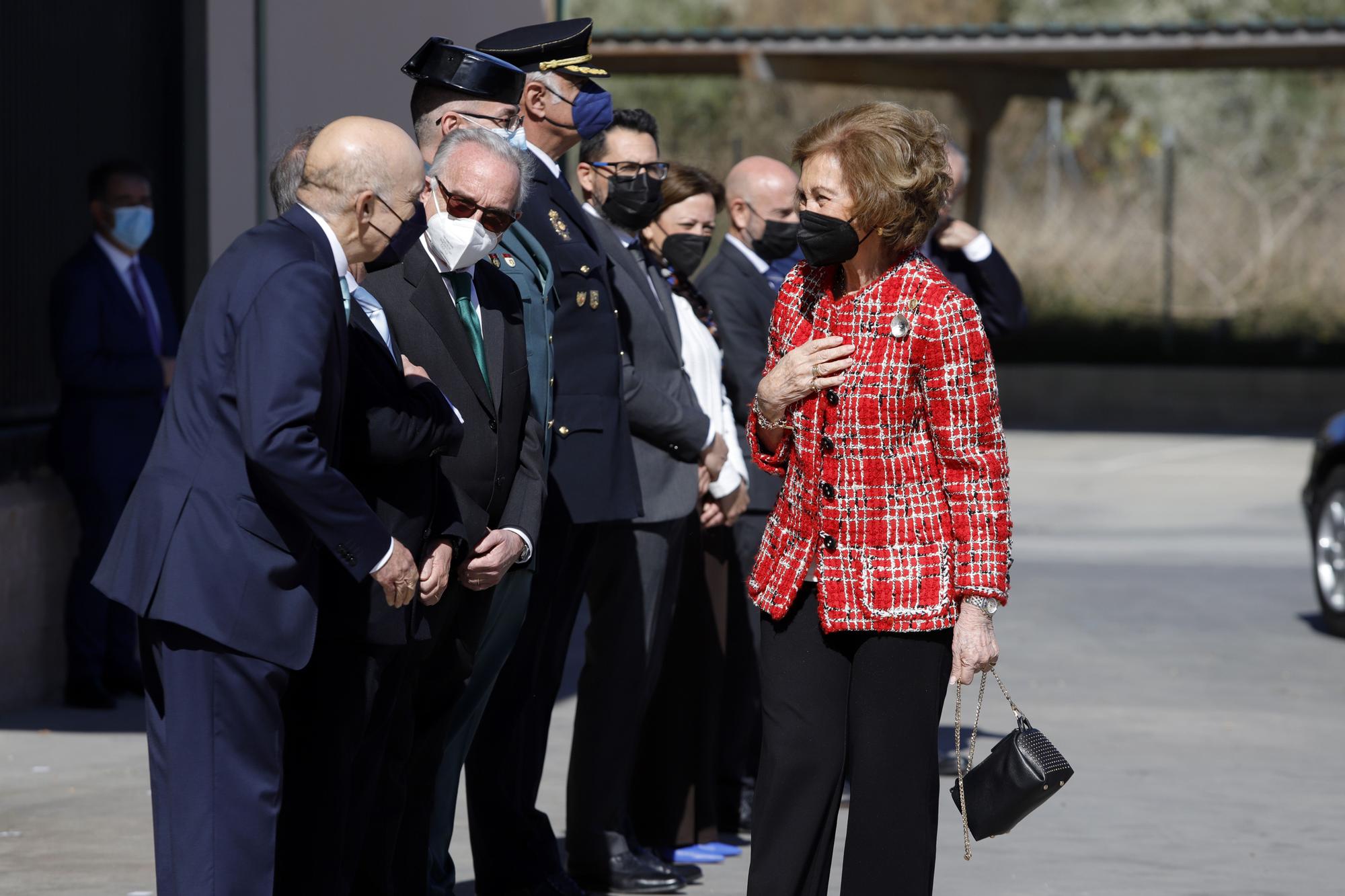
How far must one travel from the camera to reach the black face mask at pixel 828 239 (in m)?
4.14

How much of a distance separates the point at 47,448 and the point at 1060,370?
602 inches

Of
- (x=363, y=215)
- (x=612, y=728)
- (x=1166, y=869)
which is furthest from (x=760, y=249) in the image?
(x=363, y=215)

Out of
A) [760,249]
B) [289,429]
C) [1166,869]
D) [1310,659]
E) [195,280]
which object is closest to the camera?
[289,429]

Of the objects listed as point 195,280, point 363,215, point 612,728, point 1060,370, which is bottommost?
point 1060,370

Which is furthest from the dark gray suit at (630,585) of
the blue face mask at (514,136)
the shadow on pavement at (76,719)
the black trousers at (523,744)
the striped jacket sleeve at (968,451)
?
the shadow on pavement at (76,719)

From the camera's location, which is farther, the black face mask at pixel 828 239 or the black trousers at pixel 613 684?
the black trousers at pixel 613 684

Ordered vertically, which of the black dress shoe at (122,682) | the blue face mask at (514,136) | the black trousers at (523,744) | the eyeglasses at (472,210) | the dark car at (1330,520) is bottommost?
the black dress shoe at (122,682)

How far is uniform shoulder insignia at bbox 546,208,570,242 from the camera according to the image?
203 inches

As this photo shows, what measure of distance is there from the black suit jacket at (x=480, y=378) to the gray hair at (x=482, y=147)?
0.21 metres

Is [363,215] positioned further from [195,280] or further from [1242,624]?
[1242,624]

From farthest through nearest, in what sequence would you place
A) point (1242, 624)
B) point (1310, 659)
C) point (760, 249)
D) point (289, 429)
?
1. point (1242, 624)
2. point (1310, 659)
3. point (760, 249)
4. point (289, 429)

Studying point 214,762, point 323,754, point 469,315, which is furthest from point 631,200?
point 214,762

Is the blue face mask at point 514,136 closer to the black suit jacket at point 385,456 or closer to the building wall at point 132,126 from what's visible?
the black suit jacket at point 385,456

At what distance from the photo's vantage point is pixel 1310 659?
945 centimetres
